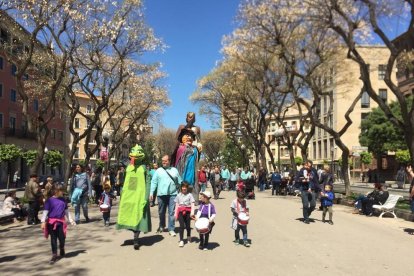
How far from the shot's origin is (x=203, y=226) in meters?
8.41

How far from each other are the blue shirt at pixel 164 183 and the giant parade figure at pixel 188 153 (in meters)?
1.69

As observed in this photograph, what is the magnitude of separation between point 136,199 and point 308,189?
590 cm

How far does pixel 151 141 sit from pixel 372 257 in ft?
257

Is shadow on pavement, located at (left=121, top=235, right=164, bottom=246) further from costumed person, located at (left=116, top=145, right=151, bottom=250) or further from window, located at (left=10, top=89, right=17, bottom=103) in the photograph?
window, located at (left=10, top=89, right=17, bottom=103)

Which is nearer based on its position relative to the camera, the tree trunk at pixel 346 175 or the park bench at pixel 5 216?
the park bench at pixel 5 216

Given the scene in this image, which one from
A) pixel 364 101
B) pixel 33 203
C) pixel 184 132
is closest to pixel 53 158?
pixel 33 203

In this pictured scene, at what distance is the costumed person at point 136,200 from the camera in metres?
8.66

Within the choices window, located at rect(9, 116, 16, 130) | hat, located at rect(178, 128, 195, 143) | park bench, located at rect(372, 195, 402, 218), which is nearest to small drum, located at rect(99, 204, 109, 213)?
A: hat, located at rect(178, 128, 195, 143)

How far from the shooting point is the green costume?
869 cm

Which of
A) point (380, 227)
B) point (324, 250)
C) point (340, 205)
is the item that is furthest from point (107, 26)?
point (324, 250)

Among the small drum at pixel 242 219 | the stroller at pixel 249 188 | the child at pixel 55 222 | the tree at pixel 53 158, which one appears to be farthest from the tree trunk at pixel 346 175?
the tree at pixel 53 158

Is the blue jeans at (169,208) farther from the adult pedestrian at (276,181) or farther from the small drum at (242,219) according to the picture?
the adult pedestrian at (276,181)

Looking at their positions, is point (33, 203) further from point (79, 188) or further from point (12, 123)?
point (12, 123)

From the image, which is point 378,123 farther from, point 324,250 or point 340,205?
point 324,250
